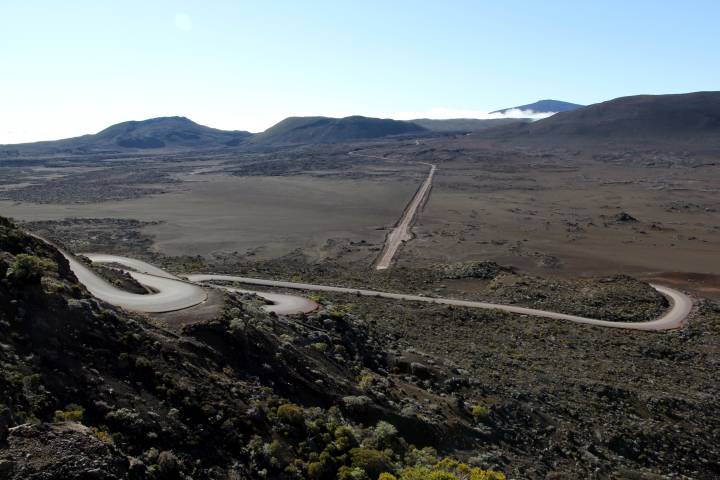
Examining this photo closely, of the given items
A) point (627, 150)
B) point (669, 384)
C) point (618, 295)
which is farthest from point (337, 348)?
point (627, 150)

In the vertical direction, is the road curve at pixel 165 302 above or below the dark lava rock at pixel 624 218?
above

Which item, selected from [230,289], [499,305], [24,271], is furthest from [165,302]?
[499,305]

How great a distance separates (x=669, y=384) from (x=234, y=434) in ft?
69.9

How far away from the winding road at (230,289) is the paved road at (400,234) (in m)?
16.5

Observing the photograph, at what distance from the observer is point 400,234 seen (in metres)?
69.1

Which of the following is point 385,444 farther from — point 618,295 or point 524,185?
point 524,185

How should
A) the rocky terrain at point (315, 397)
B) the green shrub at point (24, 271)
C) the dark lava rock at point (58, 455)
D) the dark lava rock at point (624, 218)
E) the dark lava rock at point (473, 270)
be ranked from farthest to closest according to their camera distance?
the dark lava rock at point (624, 218)
the dark lava rock at point (473, 270)
the green shrub at point (24, 271)
the rocky terrain at point (315, 397)
the dark lava rock at point (58, 455)

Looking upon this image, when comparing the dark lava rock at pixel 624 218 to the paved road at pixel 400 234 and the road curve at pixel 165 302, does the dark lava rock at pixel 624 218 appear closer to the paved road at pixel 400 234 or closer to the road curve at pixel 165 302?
the paved road at pixel 400 234

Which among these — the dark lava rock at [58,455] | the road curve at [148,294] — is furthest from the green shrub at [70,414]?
the road curve at [148,294]

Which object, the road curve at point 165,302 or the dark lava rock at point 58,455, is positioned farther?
the road curve at point 165,302

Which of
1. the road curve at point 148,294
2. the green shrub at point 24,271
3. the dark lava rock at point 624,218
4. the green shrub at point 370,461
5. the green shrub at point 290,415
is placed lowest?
the dark lava rock at point 624,218

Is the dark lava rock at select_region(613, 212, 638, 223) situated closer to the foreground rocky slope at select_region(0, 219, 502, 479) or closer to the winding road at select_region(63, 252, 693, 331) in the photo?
the winding road at select_region(63, 252, 693, 331)

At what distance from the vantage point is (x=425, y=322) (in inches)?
1211

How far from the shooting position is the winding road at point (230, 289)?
19.5 metres
